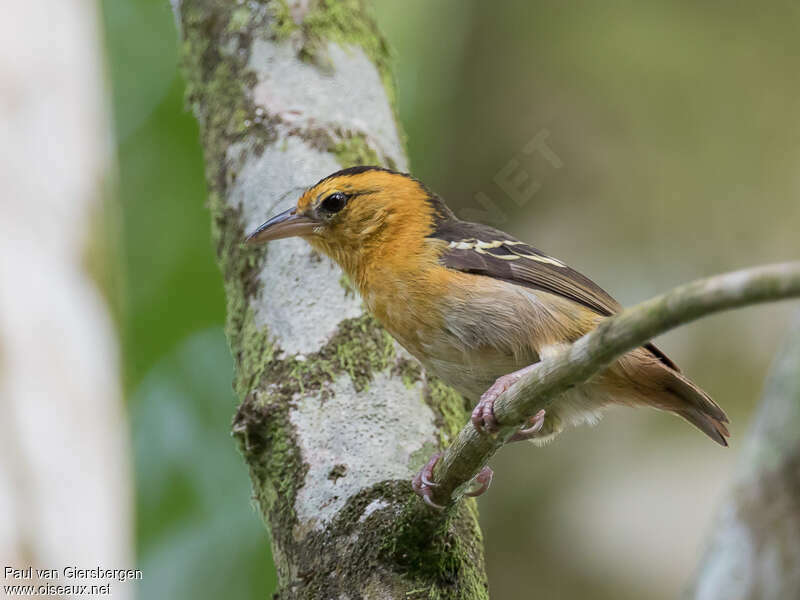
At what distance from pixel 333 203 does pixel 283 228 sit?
30 cm

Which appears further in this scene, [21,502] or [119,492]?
[119,492]

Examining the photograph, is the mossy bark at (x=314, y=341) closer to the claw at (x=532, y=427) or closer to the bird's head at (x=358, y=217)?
the bird's head at (x=358, y=217)

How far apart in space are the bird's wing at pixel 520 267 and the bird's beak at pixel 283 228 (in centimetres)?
60

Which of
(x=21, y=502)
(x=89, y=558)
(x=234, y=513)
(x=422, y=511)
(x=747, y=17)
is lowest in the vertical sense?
(x=234, y=513)

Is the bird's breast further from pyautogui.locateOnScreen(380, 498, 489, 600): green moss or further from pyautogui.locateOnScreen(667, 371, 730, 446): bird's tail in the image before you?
pyautogui.locateOnScreen(380, 498, 489, 600): green moss

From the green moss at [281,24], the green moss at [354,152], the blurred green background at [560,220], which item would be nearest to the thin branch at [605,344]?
the green moss at [354,152]

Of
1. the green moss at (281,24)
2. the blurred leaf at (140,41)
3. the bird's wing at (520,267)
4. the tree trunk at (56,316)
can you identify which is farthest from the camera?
the blurred leaf at (140,41)

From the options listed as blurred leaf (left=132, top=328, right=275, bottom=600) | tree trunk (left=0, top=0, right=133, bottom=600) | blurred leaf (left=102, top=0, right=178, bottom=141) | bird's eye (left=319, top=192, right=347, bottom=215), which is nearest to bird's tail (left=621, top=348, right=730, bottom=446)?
bird's eye (left=319, top=192, right=347, bottom=215)

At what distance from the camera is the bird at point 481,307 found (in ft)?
11.9

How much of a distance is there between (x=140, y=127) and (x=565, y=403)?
19.0 ft

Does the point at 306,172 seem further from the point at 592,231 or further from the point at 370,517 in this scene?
the point at 592,231

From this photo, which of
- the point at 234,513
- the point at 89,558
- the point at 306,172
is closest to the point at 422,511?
the point at 89,558

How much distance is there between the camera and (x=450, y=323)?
12.0ft

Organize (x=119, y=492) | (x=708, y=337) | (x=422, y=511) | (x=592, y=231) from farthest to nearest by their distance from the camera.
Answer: (x=592, y=231) → (x=708, y=337) → (x=119, y=492) → (x=422, y=511)
